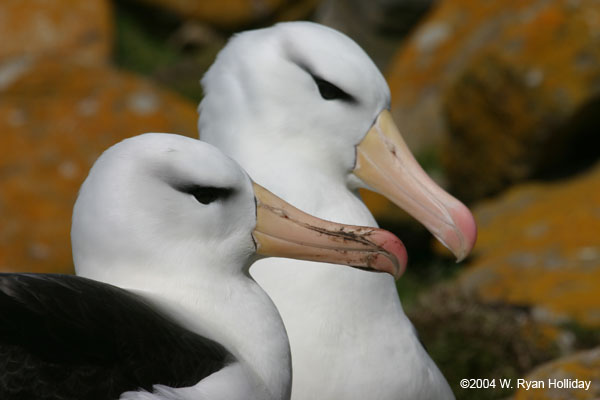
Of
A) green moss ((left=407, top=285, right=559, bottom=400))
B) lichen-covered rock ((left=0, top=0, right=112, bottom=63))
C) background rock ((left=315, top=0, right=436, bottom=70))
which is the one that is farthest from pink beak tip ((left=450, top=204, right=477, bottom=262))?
lichen-covered rock ((left=0, top=0, right=112, bottom=63))

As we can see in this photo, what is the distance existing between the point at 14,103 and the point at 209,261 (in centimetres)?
501

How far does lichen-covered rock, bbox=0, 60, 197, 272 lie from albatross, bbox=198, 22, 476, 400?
3.30 meters

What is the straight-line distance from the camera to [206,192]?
111 inches

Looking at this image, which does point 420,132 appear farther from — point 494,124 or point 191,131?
point 191,131

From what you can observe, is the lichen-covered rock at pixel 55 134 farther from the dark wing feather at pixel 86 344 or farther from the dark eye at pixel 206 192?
the dark wing feather at pixel 86 344

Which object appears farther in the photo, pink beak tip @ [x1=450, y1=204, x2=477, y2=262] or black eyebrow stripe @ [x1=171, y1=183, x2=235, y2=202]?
pink beak tip @ [x1=450, y1=204, x2=477, y2=262]

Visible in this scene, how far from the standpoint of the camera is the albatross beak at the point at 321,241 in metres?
2.91

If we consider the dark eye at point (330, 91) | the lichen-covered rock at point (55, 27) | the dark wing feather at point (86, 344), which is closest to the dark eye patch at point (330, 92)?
the dark eye at point (330, 91)

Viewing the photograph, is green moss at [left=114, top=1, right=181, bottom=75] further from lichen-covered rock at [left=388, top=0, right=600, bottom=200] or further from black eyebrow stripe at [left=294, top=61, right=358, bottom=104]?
black eyebrow stripe at [left=294, top=61, right=358, bottom=104]

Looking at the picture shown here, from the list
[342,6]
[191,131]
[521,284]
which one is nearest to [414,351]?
[521,284]

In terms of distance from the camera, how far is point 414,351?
3385 millimetres

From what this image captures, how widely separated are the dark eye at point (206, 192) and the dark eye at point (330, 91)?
84 centimetres

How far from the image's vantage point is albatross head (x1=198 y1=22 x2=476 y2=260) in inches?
138

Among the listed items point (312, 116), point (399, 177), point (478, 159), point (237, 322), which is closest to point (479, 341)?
point (399, 177)
